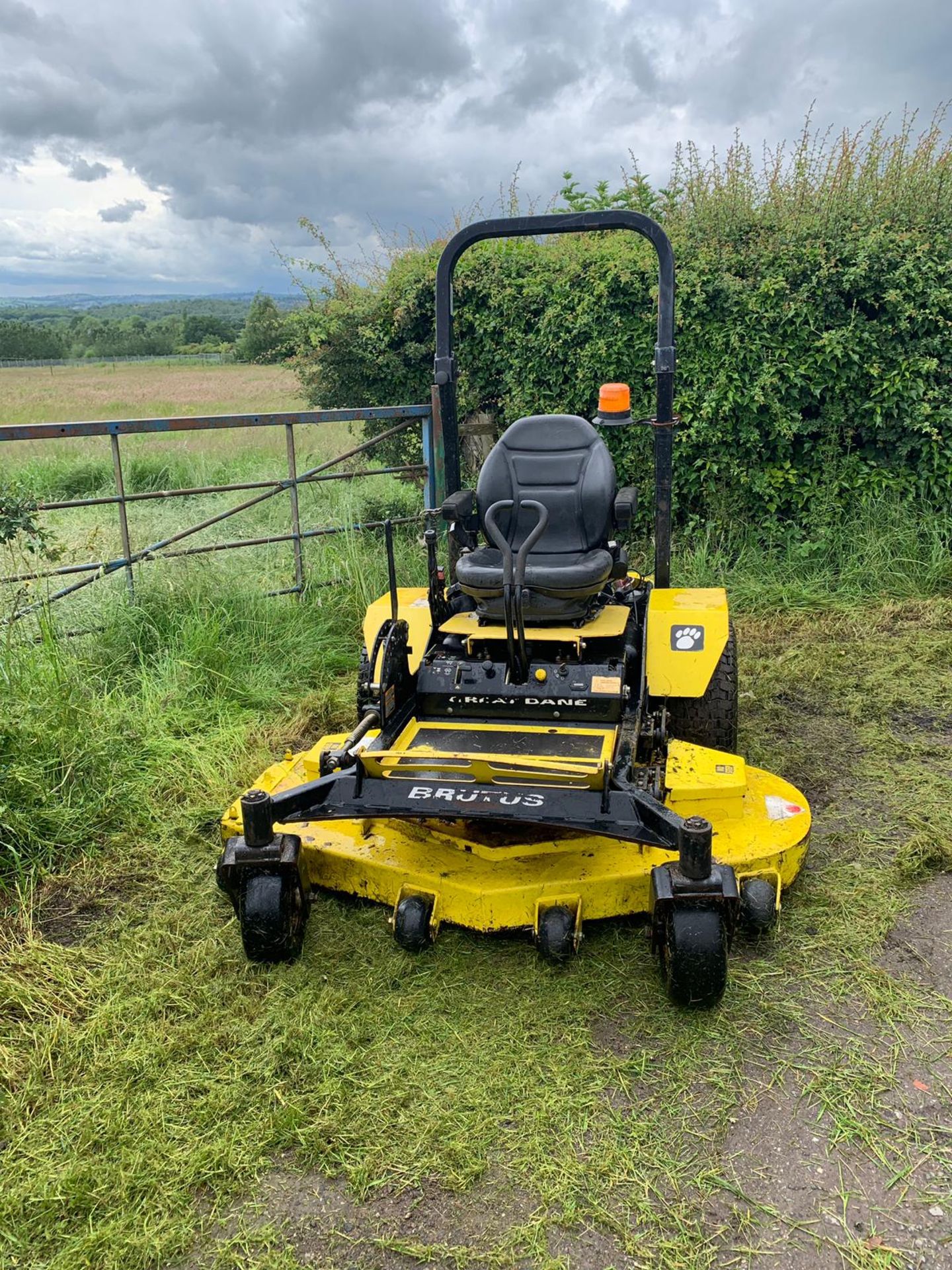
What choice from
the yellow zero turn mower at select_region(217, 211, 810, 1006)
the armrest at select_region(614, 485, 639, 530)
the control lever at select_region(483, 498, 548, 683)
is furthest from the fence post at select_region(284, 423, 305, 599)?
the control lever at select_region(483, 498, 548, 683)

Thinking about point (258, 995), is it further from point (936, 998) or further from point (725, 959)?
point (936, 998)

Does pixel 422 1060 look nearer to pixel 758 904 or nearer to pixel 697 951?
pixel 697 951

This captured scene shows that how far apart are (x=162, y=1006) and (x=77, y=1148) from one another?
0.55 metres

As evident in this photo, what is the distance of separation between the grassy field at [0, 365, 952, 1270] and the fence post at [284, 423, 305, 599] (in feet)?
5.64

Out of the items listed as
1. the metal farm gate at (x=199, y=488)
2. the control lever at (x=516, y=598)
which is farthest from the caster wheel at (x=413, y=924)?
the metal farm gate at (x=199, y=488)

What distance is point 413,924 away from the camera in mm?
3062

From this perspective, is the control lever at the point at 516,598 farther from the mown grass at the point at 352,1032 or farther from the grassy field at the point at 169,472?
the grassy field at the point at 169,472

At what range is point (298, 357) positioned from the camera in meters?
8.68

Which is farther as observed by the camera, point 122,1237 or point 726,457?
point 726,457

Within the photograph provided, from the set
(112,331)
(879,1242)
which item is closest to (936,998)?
(879,1242)

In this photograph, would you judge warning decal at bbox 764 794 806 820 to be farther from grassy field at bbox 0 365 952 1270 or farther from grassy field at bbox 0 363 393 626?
grassy field at bbox 0 363 393 626

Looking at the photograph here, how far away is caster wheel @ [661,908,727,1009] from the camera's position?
2707mm

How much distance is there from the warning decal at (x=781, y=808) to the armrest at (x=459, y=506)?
5.76ft

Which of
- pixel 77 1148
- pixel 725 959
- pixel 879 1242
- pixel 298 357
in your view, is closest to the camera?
pixel 879 1242
